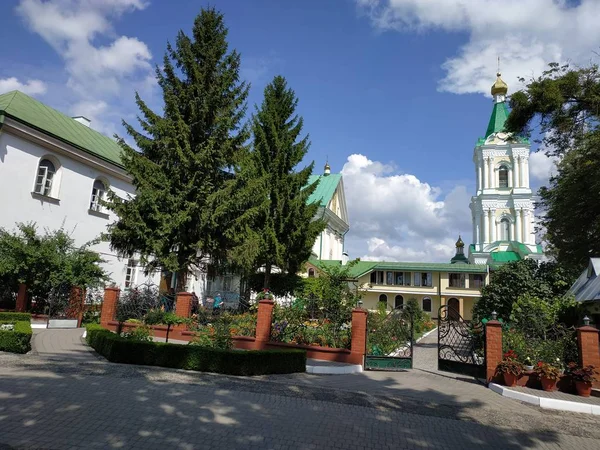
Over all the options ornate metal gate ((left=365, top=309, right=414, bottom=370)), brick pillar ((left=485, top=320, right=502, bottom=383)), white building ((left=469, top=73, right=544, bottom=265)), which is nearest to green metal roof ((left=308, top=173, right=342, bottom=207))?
white building ((left=469, top=73, right=544, bottom=265))

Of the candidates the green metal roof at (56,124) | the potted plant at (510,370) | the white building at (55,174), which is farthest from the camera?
the green metal roof at (56,124)

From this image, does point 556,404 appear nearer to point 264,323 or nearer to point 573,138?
point 264,323

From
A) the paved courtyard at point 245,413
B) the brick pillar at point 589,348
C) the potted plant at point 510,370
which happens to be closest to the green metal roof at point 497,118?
the brick pillar at point 589,348

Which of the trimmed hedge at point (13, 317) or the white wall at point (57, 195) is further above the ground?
the white wall at point (57, 195)

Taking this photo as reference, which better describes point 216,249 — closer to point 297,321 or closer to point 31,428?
point 297,321

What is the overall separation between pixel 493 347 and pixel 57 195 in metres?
21.5

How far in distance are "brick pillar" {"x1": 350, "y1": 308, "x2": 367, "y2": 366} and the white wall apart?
14578 millimetres

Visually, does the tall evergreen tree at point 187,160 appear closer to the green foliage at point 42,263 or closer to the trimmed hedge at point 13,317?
the green foliage at point 42,263

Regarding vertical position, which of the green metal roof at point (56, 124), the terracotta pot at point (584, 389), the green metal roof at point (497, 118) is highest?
the green metal roof at point (497, 118)

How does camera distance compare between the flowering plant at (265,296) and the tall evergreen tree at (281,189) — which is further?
the tall evergreen tree at (281,189)

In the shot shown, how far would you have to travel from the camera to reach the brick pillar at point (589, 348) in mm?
10180

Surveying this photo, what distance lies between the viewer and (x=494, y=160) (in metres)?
51.3

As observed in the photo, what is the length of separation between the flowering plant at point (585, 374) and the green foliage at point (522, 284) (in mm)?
8810

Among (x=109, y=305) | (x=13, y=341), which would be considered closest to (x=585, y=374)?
(x=13, y=341)
